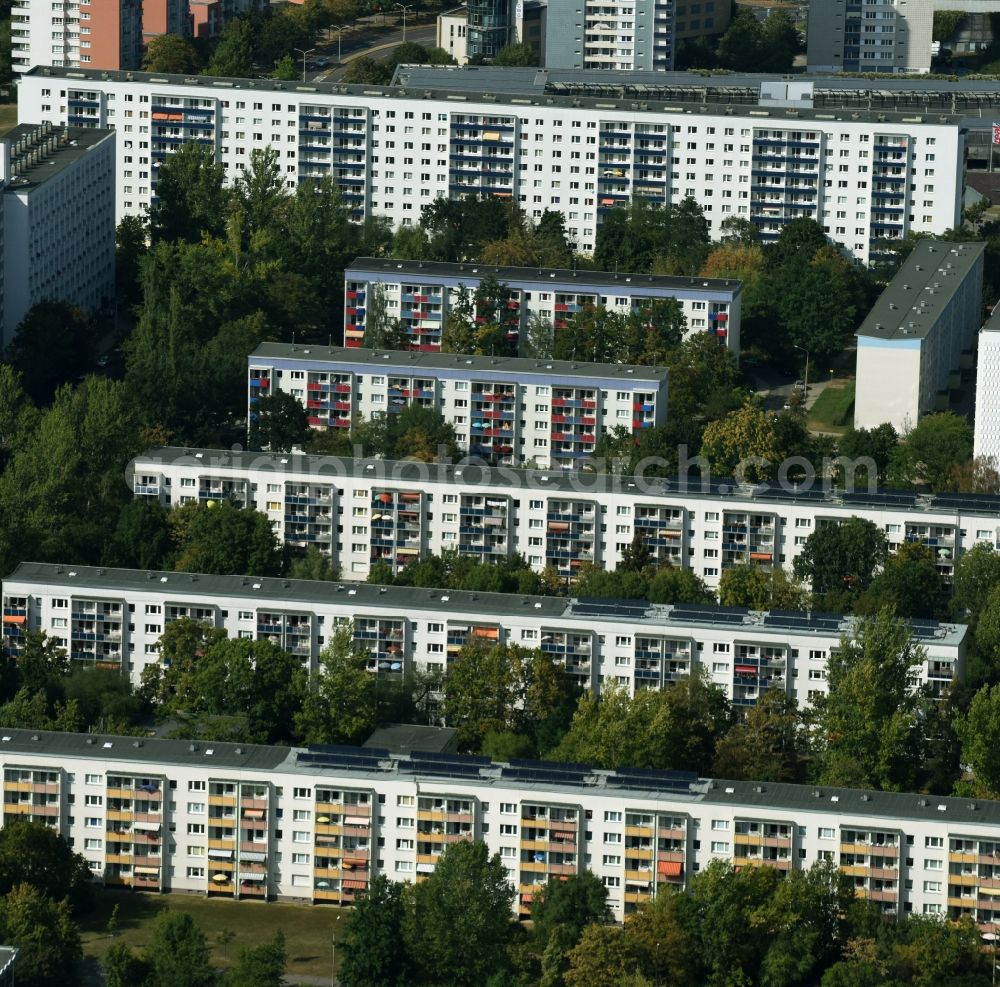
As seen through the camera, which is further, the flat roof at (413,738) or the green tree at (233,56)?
the green tree at (233,56)

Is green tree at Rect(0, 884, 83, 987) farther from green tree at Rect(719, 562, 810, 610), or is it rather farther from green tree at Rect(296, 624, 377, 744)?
green tree at Rect(719, 562, 810, 610)

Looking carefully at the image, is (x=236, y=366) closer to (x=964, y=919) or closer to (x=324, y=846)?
(x=324, y=846)

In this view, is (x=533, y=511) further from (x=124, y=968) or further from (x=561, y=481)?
(x=124, y=968)

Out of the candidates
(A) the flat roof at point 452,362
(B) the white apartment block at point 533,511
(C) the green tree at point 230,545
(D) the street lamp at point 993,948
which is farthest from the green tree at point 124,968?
(A) the flat roof at point 452,362

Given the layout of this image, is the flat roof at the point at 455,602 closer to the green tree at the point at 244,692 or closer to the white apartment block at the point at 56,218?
the green tree at the point at 244,692

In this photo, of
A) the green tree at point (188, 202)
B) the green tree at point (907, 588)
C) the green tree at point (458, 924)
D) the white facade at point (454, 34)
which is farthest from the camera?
the white facade at point (454, 34)

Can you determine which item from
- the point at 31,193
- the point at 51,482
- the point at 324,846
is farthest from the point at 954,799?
the point at 31,193
